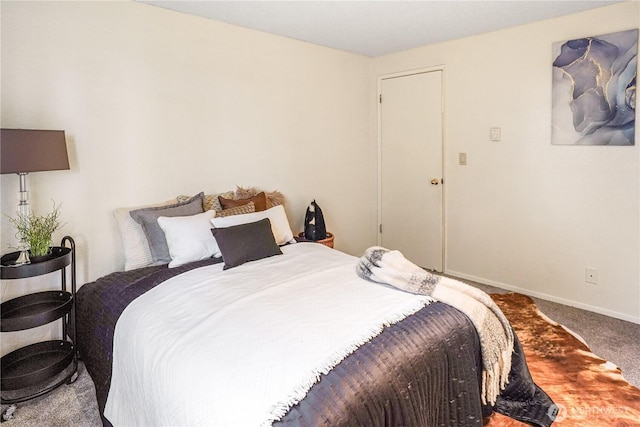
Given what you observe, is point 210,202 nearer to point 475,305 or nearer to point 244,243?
point 244,243

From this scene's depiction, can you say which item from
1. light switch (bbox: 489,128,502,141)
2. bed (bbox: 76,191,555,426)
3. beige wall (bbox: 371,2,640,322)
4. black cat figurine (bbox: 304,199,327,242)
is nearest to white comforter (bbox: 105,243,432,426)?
bed (bbox: 76,191,555,426)

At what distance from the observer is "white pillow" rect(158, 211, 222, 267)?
2.56 metres

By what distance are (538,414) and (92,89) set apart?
10.3 ft

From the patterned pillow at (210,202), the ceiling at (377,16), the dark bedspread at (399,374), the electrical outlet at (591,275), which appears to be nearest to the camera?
the dark bedspread at (399,374)

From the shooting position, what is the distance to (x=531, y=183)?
3457 mm

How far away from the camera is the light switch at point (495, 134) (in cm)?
360

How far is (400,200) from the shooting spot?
4.44 metres

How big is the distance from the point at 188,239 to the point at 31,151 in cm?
96

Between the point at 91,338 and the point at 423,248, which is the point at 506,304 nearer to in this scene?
the point at 423,248

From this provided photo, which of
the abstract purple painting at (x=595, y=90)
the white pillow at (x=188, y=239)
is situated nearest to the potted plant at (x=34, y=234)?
the white pillow at (x=188, y=239)

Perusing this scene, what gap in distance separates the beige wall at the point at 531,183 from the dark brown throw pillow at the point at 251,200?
190 centimetres

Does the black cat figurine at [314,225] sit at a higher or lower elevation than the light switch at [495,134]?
lower

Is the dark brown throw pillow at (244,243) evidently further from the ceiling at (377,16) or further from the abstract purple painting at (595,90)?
the abstract purple painting at (595,90)

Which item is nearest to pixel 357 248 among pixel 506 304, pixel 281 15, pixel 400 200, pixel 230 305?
pixel 400 200
